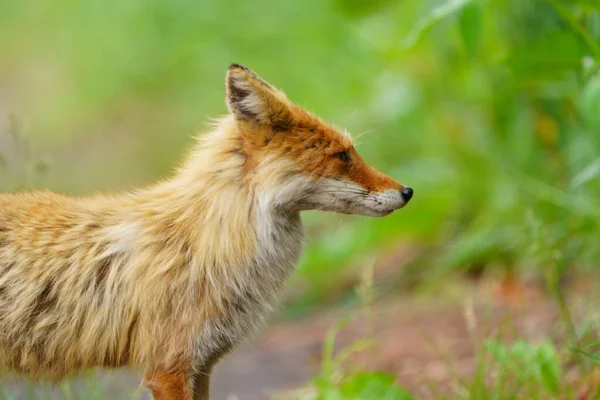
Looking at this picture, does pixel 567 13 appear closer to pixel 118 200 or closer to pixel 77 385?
pixel 118 200

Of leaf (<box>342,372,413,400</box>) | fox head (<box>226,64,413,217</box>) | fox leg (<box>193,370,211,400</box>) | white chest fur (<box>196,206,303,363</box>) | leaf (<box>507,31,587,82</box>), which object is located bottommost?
fox leg (<box>193,370,211,400</box>)

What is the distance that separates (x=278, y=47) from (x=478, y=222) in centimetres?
361

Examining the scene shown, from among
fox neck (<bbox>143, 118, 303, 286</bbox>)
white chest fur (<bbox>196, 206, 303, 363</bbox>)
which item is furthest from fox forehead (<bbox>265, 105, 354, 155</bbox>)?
white chest fur (<bbox>196, 206, 303, 363</bbox>)

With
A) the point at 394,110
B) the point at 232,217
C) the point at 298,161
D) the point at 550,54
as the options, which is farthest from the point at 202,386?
the point at 394,110

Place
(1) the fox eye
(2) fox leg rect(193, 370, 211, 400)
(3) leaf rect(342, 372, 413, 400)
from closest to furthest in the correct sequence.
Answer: (1) the fox eye, (2) fox leg rect(193, 370, 211, 400), (3) leaf rect(342, 372, 413, 400)

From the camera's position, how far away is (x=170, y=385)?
388 centimetres

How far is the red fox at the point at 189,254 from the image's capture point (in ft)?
13.0

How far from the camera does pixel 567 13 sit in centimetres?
417

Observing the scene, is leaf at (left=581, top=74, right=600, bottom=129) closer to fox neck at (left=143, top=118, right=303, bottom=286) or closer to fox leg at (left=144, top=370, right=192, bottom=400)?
fox neck at (left=143, top=118, right=303, bottom=286)

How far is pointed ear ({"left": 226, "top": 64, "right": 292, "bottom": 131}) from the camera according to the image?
3898 mm

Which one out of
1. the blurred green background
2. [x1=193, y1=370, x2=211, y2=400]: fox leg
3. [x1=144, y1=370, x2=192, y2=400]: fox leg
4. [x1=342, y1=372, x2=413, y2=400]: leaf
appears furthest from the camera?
the blurred green background

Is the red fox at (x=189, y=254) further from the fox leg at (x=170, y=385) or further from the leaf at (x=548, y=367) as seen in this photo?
the leaf at (x=548, y=367)

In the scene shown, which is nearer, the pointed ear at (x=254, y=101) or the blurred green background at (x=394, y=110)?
the pointed ear at (x=254, y=101)

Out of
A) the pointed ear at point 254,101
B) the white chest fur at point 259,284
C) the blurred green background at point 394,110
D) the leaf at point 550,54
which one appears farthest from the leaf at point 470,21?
the white chest fur at point 259,284
